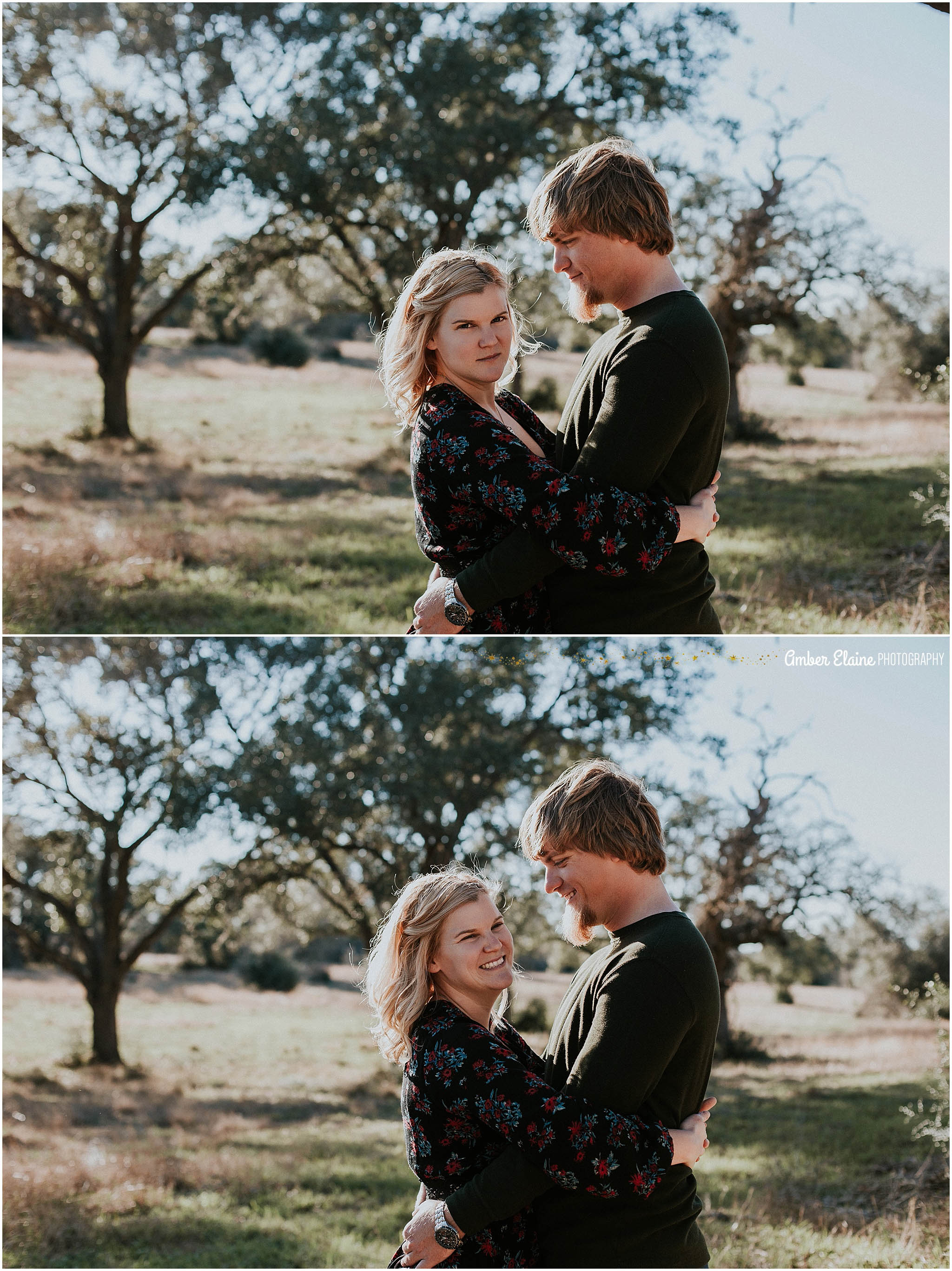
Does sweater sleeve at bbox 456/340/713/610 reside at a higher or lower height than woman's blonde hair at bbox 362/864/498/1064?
higher

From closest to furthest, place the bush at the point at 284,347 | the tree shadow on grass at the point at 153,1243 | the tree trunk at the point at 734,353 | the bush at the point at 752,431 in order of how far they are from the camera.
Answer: the tree shadow on grass at the point at 153,1243 < the tree trunk at the point at 734,353 < the bush at the point at 752,431 < the bush at the point at 284,347

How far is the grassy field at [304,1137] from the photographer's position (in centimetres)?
658

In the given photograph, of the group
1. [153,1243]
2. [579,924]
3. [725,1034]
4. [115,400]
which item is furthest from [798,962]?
[115,400]

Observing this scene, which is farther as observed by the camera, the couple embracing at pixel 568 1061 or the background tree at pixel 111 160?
the background tree at pixel 111 160

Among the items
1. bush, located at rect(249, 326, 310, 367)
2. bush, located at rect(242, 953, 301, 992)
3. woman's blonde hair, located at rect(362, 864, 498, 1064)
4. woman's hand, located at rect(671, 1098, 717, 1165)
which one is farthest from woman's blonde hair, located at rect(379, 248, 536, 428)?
bush, located at rect(249, 326, 310, 367)

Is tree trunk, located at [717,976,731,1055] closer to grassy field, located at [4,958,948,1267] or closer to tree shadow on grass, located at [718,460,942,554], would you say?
grassy field, located at [4,958,948,1267]

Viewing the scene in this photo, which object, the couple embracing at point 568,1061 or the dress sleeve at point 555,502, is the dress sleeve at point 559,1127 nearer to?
the couple embracing at point 568,1061

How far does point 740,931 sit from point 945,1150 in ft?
6.91

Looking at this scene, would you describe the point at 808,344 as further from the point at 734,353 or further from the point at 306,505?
the point at 306,505

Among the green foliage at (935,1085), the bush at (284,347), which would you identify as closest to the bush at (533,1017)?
the green foliage at (935,1085)

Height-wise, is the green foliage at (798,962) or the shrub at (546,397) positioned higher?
the shrub at (546,397)

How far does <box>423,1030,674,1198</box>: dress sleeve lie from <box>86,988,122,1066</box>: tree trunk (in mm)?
7545

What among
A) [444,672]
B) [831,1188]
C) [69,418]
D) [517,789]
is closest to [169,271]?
[69,418]

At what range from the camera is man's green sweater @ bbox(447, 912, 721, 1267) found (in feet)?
6.75
